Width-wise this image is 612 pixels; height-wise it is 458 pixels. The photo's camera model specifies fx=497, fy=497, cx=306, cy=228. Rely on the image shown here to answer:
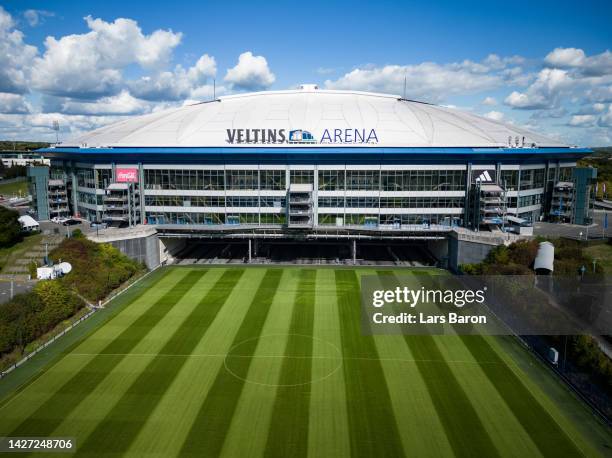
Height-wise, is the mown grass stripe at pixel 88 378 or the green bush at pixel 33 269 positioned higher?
the green bush at pixel 33 269

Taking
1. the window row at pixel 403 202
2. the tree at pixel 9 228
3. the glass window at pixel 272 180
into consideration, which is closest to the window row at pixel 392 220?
the window row at pixel 403 202

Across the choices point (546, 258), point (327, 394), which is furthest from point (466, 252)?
point (327, 394)

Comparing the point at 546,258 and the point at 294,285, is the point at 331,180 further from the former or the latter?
the point at 546,258

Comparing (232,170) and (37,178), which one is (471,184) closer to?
(232,170)

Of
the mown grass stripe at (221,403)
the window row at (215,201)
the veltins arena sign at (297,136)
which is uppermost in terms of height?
the veltins arena sign at (297,136)

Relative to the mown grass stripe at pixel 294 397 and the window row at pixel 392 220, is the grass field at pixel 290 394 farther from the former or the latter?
the window row at pixel 392 220

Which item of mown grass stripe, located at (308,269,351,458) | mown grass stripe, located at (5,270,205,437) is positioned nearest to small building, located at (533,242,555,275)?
mown grass stripe, located at (308,269,351,458)
